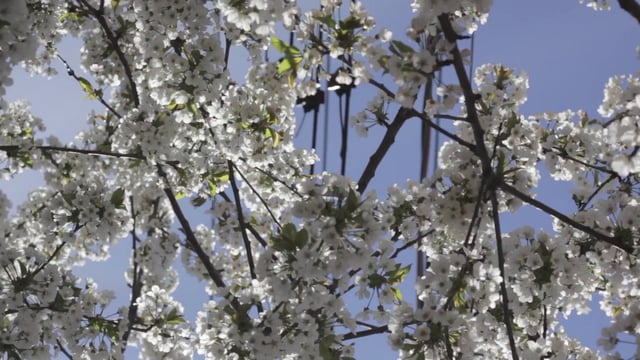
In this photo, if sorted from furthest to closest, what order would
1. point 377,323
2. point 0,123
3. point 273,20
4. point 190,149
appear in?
point 0,123 < point 190,149 < point 377,323 < point 273,20

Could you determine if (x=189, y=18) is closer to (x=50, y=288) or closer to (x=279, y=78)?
(x=279, y=78)

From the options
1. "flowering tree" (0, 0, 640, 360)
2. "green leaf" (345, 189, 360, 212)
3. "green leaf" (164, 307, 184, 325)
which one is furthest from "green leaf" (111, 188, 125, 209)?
"green leaf" (345, 189, 360, 212)

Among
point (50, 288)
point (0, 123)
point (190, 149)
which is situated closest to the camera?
point (50, 288)

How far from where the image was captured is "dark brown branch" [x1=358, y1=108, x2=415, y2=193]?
3.32 meters

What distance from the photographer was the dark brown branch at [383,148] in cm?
332

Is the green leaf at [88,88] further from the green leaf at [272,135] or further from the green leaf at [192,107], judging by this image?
the green leaf at [272,135]

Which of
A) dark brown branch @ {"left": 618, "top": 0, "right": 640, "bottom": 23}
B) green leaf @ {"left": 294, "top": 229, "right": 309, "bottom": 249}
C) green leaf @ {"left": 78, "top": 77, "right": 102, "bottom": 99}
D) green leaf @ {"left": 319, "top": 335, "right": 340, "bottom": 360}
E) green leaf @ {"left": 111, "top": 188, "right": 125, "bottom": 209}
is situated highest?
green leaf @ {"left": 78, "top": 77, "right": 102, "bottom": 99}

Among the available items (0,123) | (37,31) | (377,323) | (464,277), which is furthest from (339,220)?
(0,123)

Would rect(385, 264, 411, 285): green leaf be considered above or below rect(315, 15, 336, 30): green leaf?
below

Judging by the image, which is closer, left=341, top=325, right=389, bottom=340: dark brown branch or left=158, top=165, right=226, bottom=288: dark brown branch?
left=341, top=325, right=389, bottom=340: dark brown branch

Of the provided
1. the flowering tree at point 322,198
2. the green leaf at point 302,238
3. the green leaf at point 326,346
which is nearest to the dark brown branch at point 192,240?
the flowering tree at point 322,198

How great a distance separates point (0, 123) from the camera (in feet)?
15.9

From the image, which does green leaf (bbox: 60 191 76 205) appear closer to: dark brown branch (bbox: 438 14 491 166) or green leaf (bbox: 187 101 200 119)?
green leaf (bbox: 187 101 200 119)

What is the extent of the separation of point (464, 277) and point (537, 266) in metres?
0.41
